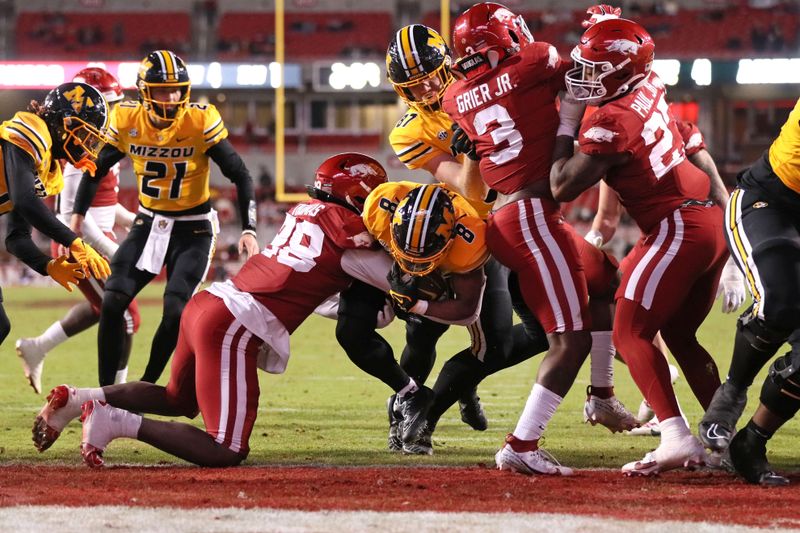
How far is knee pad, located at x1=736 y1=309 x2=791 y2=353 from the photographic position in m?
4.19

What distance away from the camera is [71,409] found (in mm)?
4637

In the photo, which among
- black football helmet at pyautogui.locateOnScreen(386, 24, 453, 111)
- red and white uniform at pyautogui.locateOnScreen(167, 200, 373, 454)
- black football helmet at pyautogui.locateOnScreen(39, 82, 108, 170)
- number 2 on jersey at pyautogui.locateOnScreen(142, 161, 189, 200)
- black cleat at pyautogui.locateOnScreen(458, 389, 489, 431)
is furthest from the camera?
number 2 on jersey at pyautogui.locateOnScreen(142, 161, 189, 200)

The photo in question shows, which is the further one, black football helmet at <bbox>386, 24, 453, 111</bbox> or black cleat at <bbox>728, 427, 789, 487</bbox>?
black football helmet at <bbox>386, 24, 453, 111</bbox>

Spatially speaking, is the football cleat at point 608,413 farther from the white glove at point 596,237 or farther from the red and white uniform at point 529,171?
the white glove at point 596,237

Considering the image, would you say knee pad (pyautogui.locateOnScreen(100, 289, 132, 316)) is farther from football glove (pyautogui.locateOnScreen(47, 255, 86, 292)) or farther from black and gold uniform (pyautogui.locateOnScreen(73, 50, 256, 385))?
football glove (pyautogui.locateOnScreen(47, 255, 86, 292))

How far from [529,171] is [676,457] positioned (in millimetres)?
1225

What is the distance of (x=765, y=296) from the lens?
4102 millimetres

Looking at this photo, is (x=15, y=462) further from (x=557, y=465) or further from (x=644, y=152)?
(x=644, y=152)

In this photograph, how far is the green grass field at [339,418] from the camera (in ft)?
16.3

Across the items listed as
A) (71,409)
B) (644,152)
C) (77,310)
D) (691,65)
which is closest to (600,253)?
(644,152)

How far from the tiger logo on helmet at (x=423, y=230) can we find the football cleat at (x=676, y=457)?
42.7 inches

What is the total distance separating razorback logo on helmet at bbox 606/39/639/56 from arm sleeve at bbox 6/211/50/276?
9.30 ft

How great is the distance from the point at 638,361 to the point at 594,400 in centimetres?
79

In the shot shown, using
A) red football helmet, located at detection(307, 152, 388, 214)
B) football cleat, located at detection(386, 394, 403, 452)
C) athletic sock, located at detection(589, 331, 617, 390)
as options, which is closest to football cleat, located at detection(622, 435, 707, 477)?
athletic sock, located at detection(589, 331, 617, 390)
